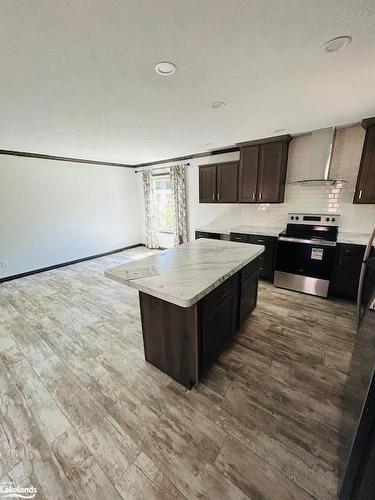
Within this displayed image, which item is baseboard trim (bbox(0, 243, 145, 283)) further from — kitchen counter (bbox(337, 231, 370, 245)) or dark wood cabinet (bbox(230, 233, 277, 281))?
kitchen counter (bbox(337, 231, 370, 245))

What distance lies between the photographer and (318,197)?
137 inches

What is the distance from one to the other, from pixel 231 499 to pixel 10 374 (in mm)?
2121

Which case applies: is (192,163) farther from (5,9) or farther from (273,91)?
(5,9)

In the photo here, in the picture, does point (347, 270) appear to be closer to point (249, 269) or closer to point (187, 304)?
point (249, 269)

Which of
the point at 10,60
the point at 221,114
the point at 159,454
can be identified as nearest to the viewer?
the point at 159,454

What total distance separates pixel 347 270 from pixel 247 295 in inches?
66.9

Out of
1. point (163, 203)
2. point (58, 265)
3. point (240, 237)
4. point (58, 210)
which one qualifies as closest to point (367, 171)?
point (240, 237)

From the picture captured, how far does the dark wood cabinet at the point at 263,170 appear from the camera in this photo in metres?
3.49

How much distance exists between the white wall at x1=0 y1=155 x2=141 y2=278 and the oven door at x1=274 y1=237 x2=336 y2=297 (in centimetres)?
463

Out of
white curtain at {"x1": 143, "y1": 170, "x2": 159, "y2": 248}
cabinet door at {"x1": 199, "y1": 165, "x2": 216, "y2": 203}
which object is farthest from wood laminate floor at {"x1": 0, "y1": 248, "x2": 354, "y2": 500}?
white curtain at {"x1": 143, "y1": 170, "x2": 159, "y2": 248}

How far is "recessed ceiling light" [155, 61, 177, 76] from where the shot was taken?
5.01 feet

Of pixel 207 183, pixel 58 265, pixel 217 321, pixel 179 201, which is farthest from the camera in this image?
pixel 179 201

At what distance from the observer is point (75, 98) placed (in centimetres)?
201

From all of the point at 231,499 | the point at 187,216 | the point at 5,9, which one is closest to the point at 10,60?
the point at 5,9
